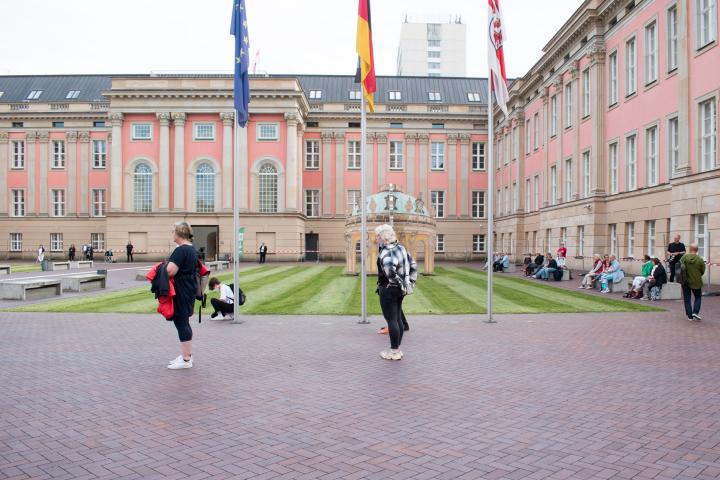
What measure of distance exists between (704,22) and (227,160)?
40143mm

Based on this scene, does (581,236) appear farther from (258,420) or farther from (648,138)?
(258,420)

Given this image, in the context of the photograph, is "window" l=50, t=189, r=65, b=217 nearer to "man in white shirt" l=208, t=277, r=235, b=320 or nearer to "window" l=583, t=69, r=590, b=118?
"window" l=583, t=69, r=590, b=118

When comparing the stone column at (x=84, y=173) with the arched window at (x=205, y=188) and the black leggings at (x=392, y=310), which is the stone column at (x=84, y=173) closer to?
the arched window at (x=205, y=188)

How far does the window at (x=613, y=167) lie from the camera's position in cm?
3434

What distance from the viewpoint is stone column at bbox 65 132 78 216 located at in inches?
2425

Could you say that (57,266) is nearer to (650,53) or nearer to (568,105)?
(568,105)

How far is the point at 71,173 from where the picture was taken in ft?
203

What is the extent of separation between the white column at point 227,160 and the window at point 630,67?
34.2m

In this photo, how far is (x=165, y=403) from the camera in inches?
285

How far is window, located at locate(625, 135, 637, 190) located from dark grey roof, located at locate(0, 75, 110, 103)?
52.7 m

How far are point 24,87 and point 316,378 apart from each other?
69645 millimetres

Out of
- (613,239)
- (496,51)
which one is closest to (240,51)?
(496,51)

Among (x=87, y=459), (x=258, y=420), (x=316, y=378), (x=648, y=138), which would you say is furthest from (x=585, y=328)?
(x=648, y=138)

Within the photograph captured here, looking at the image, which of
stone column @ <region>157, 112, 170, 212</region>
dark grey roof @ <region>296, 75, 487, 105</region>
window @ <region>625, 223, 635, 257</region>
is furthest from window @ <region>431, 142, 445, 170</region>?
window @ <region>625, 223, 635, 257</region>
